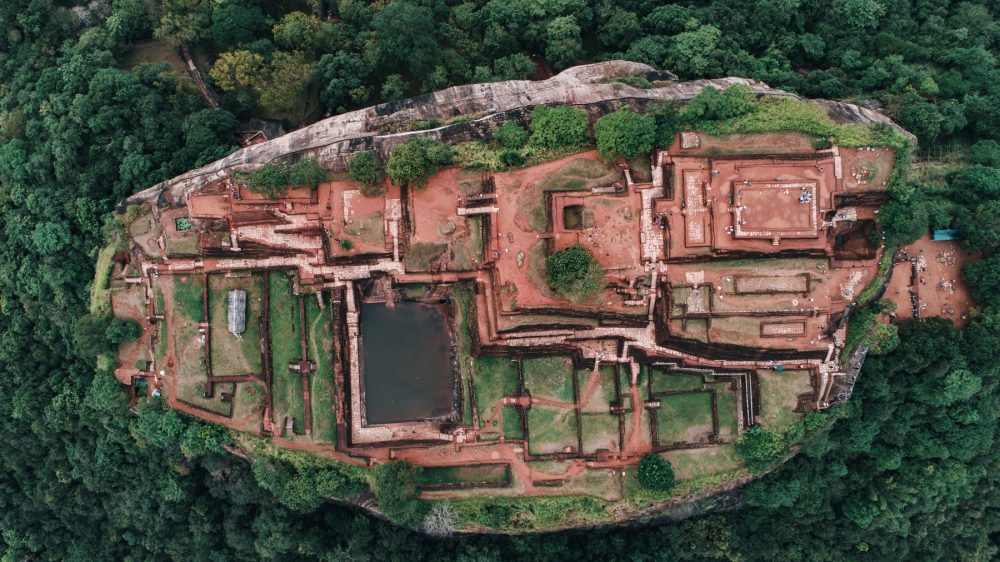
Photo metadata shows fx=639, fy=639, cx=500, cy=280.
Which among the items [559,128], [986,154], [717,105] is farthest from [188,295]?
[986,154]

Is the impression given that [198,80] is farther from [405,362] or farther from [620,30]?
[620,30]

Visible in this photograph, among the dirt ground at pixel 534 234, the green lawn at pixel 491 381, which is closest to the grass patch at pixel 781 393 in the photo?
the dirt ground at pixel 534 234

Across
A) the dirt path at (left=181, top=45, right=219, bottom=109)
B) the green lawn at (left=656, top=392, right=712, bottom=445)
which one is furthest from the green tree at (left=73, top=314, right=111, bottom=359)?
the green lawn at (left=656, top=392, right=712, bottom=445)

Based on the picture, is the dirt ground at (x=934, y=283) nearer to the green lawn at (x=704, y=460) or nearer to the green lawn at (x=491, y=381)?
the green lawn at (x=704, y=460)

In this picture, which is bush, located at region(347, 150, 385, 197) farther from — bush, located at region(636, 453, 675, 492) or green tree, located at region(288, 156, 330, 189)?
bush, located at region(636, 453, 675, 492)

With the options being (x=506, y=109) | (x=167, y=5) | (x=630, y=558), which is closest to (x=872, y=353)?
(x=630, y=558)

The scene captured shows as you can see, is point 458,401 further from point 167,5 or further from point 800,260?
point 167,5
